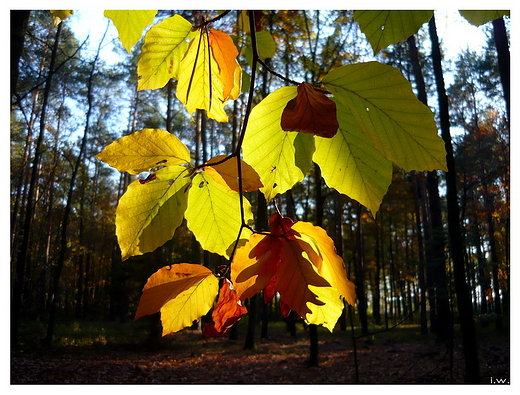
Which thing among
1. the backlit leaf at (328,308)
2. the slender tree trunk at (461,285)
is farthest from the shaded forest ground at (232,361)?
the backlit leaf at (328,308)

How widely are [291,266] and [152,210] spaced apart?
0.11 meters

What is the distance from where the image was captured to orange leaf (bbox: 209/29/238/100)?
10.7 inches

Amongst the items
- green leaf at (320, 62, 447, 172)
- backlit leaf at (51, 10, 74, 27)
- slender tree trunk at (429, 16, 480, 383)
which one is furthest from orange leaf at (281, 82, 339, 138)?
slender tree trunk at (429, 16, 480, 383)

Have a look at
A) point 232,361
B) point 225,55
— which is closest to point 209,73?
point 225,55

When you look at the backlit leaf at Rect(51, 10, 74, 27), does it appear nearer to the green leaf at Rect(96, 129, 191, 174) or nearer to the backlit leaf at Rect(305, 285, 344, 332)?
the green leaf at Rect(96, 129, 191, 174)

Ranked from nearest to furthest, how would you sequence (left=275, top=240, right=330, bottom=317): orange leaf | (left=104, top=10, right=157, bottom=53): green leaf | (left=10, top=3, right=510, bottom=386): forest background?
(left=275, top=240, right=330, bottom=317): orange leaf < (left=104, top=10, right=157, bottom=53): green leaf < (left=10, top=3, right=510, bottom=386): forest background

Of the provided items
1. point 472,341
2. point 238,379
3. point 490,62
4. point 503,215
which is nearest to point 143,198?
point 472,341

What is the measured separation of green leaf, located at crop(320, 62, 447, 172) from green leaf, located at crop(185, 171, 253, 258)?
0.33 ft

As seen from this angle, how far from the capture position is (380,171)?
24 centimetres

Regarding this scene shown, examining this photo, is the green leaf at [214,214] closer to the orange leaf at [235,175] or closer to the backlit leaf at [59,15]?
the orange leaf at [235,175]

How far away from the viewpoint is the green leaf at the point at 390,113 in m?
0.20

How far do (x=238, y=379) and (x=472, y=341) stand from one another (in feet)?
8.60

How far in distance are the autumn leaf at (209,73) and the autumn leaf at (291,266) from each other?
0.39 feet

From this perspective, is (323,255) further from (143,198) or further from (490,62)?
(490,62)
